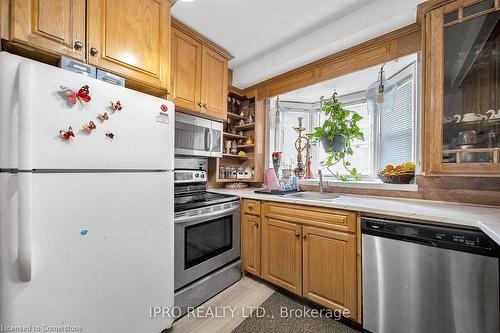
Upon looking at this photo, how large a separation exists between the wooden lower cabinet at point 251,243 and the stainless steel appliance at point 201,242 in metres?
0.07

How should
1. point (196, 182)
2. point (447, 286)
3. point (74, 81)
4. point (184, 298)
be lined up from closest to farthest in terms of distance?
point (74, 81)
point (447, 286)
point (184, 298)
point (196, 182)

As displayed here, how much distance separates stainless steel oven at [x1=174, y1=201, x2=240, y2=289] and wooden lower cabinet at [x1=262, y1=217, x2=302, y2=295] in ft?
1.06

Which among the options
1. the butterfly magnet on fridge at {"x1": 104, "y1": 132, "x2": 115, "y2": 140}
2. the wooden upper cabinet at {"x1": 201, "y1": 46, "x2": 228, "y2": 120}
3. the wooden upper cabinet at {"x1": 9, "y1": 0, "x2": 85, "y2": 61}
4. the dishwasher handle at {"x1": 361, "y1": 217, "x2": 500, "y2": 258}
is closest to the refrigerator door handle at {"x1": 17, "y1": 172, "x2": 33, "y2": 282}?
the butterfly magnet on fridge at {"x1": 104, "y1": 132, "x2": 115, "y2": 140}

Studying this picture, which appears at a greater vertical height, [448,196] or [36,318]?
[448,196]

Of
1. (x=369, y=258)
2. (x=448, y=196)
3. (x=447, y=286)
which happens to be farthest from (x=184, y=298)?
(x=448, y=196)

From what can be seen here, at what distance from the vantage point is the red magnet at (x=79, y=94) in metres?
0.97

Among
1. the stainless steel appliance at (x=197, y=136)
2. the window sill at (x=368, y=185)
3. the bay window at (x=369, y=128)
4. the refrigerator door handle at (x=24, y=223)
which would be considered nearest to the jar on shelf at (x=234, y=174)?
the stainless steel appliance at (x=197, y=136)

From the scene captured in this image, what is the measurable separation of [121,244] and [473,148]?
7.20ft

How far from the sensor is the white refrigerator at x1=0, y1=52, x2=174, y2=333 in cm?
85

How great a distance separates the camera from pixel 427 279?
1211 millimetres

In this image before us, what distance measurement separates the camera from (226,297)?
1.89m

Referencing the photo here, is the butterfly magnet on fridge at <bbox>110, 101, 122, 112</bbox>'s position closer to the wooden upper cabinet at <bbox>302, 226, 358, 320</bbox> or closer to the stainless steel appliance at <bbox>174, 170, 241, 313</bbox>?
the stainless steel appliance at <bbox>174, 170, 241, 313</bbox>

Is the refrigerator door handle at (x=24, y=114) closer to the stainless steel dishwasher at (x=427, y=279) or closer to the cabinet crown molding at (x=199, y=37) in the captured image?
the cabinet crown molding at (x=199, y=37)

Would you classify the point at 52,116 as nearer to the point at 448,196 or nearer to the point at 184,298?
the point at 184,298
